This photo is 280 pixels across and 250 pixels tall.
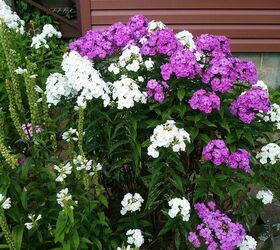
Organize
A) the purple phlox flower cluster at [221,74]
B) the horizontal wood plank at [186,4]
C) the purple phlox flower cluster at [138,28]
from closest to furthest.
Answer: the purple phlox flower cluster at [221,74] → the purple phlox flower cluster at [138,28] → the horizontal wood plank at [186,4]

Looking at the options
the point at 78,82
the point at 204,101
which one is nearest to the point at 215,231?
the point at 204,101

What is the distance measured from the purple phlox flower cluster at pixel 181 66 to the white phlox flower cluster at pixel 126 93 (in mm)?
195

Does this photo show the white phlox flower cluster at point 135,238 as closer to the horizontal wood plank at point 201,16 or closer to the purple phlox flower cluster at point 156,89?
the purple phlox flower cluster at point 156,89

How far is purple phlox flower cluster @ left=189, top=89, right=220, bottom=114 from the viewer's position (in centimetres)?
276

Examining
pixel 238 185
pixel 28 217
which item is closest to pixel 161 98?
pixel 238 185

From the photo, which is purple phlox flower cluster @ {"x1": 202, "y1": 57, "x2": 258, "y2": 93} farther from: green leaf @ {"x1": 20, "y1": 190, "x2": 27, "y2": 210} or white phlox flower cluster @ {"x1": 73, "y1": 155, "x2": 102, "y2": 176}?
green leaf @ {"x1": 20, "y1": 190, "x2": 27, "y2": 210}

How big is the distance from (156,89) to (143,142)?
0.34m

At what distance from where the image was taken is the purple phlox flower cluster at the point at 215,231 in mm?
2754

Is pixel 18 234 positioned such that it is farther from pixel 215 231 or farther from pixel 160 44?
pixel 160 44

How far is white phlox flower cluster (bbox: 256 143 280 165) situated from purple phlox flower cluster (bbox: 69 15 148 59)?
115 centimetres

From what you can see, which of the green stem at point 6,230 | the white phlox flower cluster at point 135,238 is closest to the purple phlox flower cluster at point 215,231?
the white phlox flower cluster at point 135,238

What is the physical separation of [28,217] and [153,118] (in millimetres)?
1012

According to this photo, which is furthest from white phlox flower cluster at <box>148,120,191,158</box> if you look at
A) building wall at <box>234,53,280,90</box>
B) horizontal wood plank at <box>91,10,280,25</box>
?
building wall at <box>234,53,280,90</box>

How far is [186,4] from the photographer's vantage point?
5828mm
